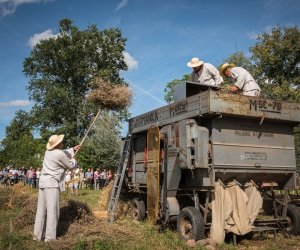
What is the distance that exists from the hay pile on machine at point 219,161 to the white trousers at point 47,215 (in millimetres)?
2467

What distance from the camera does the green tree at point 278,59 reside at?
89.4 ft

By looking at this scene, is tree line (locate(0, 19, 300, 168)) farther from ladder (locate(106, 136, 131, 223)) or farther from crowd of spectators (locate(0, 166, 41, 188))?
ladder (locate(106, 136, 131, 223))

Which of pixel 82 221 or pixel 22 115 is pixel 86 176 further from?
pixel 82 221

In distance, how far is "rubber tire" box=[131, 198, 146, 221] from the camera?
10969 mm

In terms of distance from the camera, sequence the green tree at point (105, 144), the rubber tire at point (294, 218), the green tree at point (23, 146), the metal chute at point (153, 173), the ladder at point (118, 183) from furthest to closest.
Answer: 1. the green tree at point (23, 146)
2. the green tree at point (105, 144)
3. the ladder at point (118, 183)
4. the metal chute at point (153, 173)
5. the rubber tire at point (294, 218)

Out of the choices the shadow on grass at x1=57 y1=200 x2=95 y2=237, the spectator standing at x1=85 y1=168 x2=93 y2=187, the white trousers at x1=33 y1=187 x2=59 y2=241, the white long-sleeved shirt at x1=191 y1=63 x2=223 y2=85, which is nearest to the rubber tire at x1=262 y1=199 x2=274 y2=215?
the white long-sleeved shirt at x1=191 y1=63 x2=223 y2=85

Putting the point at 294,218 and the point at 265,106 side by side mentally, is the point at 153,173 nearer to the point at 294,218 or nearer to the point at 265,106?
the point at 265,106

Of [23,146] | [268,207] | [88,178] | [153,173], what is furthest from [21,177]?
[268,207]

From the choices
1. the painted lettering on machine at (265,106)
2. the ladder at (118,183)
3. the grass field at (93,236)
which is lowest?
the grass field at (93,236)

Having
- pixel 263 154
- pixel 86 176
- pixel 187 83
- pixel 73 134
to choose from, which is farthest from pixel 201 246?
pixel 73 134

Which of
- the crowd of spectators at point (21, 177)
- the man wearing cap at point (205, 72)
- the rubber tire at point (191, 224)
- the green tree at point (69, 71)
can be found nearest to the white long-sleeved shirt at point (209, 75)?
the man wearing cap at point (205, 72)

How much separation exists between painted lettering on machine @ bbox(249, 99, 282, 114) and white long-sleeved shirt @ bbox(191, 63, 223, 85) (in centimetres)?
200

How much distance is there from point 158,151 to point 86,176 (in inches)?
858

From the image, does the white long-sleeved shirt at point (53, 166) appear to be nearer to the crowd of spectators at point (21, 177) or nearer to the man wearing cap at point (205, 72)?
the man wearing cap at point (205, 72)
